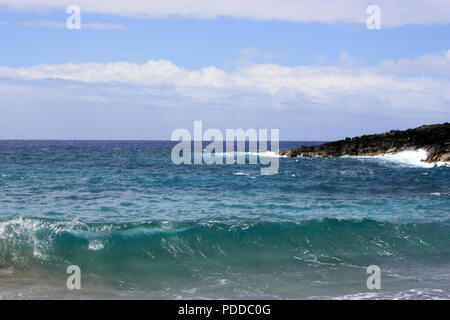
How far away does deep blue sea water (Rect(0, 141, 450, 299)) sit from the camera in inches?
472

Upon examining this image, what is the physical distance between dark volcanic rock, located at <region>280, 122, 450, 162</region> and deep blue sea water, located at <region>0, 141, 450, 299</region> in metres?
42.1

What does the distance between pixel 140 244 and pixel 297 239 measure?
17.4 ft

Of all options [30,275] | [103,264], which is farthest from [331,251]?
[30,275]

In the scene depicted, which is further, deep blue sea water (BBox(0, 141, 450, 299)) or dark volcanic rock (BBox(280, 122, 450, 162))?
dark volcanic rock (BBox(280, 122, 450, 162))

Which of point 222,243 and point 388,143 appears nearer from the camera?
point 222,243

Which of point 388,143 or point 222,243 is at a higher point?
point 388,143

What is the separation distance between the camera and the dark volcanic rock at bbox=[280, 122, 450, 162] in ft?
217

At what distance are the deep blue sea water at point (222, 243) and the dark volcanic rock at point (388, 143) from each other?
42132 millimetres

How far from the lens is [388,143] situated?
7212 cm

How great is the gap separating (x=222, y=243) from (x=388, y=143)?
2402 inches

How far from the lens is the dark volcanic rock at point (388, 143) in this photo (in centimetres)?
6606

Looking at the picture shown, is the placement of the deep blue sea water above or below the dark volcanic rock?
below

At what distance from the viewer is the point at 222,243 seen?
53.6 ft
